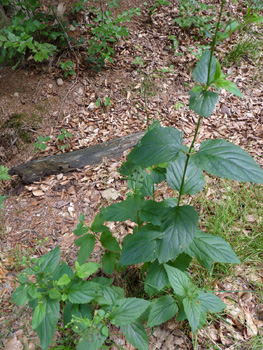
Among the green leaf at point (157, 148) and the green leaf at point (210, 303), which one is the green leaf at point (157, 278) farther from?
the green leaf at point (157, 148)

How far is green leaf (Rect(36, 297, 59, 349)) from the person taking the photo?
1.33m

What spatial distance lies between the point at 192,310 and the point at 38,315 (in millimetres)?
794

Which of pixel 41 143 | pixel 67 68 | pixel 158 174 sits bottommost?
pixel 41 143

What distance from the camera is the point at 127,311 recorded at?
4.86 ft

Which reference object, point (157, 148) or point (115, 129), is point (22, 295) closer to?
point (157, 148)

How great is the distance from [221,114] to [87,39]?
2.26 metres

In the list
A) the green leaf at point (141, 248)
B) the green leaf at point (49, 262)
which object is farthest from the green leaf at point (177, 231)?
the green leaf at point (49, 262)

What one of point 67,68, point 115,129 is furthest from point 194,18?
point 115,129

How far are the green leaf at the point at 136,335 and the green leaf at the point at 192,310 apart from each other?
33 centimetres

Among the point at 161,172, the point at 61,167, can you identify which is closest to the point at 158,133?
the point at 161,172

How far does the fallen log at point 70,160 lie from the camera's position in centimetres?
308

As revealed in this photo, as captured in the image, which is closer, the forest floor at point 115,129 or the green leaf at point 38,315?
the green leaf at point 38,315

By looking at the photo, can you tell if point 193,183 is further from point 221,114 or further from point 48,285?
point 221,114

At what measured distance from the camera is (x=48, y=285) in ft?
4.64
